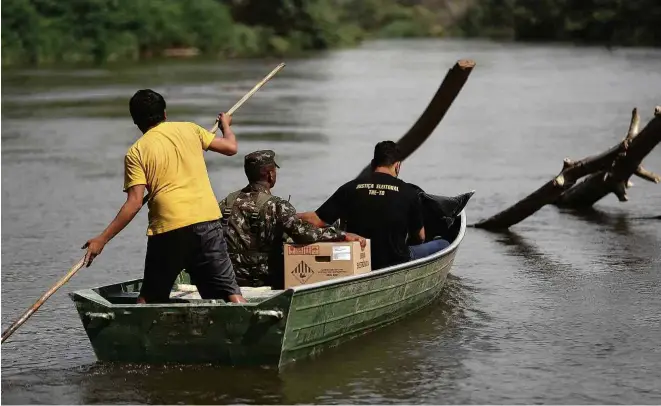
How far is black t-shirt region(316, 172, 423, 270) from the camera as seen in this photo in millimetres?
11156

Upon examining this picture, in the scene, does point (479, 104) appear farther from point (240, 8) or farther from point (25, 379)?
point (240, 8)

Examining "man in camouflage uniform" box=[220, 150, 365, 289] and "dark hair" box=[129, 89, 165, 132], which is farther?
"man in camouflage uniform" box=[220, 150, 365, 289]

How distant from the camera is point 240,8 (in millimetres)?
103625

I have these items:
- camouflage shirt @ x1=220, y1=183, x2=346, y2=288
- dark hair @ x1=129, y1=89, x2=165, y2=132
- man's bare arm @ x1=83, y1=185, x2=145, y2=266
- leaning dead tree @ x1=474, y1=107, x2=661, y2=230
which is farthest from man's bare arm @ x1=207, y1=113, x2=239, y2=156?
leaning dead tree @ x1=474, y1=107, x2=661, y2=230

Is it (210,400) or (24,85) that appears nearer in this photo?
(210,400)

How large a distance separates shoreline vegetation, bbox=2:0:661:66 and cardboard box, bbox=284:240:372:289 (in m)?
54.2

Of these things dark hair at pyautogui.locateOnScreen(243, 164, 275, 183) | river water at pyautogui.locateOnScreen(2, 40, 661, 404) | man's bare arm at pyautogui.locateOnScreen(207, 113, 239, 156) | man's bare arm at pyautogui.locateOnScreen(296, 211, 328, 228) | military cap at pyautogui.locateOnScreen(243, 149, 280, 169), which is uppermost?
man's bare arm at pyautogui.locateOnScreen(207, 113, 239, 156)

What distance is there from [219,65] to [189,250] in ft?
194

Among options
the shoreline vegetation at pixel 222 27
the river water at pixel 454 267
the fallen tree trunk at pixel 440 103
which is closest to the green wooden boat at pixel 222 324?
the river water at pixel 454 267

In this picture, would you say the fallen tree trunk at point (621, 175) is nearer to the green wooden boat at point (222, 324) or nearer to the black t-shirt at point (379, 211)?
the black t-shirt at point (379, 211)

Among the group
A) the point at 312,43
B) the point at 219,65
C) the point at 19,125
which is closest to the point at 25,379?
the point at 19,125

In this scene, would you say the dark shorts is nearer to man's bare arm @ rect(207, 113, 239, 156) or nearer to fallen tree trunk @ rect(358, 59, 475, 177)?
man's bare arm @ rect(207, 113, 239, 156)

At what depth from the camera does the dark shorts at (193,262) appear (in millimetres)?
9609

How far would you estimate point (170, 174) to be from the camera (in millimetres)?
9547
